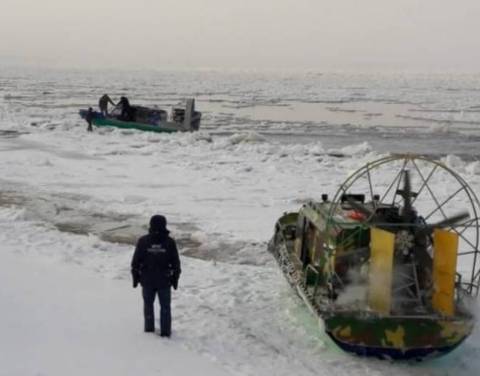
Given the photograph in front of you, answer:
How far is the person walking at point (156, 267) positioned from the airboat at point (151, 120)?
80.2ft

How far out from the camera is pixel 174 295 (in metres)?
8.51

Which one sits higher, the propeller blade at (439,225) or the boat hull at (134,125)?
the propeller blade at (439,225)

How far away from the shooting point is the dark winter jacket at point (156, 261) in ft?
21.9

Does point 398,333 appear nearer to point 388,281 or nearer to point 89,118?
point 388,281

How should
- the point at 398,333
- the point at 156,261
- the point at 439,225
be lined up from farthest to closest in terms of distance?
the point at 439,225, the point at 156,261, the point at 398,333

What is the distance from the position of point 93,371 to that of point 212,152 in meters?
19.2

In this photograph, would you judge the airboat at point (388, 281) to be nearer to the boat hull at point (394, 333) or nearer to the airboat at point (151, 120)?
the boat hull at point (394, 333)

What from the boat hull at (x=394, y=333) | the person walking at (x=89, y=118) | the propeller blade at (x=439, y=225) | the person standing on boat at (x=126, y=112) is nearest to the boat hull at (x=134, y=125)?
the person walking at (x=89, y=118)

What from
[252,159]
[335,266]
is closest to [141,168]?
[252,159]

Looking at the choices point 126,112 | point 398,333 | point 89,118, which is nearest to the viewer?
point 398,333

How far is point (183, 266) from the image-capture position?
395 inches

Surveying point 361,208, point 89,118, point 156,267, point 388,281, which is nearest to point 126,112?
point 89,118

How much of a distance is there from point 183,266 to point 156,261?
3.34 m

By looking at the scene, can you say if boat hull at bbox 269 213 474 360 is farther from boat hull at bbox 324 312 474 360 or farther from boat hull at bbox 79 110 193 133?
boat hull at bbox 79 110 193 133
